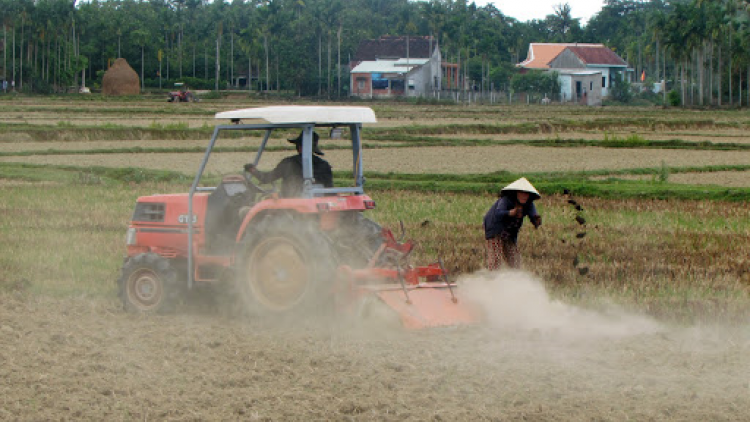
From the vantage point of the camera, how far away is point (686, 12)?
79062mm

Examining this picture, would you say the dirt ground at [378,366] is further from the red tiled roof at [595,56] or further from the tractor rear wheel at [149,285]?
the red tiled roof at [595,56]

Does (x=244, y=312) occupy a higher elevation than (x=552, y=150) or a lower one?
lower

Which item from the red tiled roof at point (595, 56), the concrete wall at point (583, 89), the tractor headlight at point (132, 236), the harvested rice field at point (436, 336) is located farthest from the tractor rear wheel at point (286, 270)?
the red tiled roof at point (595, 56)

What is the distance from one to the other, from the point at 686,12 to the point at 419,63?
2283cm

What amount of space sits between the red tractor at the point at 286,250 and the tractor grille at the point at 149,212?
14mm

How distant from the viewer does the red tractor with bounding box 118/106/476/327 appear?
837 cm

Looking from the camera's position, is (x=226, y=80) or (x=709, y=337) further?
(x=226, y=80)

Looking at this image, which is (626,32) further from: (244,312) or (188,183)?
(244,312)

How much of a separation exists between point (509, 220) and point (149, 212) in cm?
352

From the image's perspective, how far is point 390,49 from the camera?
298ft

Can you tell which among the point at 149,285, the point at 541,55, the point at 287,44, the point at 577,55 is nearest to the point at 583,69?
the point at 577,55

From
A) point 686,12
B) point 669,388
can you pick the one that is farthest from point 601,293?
point 686,12

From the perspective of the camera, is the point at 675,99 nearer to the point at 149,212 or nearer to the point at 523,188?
the point at 523,188

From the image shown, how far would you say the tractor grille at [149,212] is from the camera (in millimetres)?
9578
